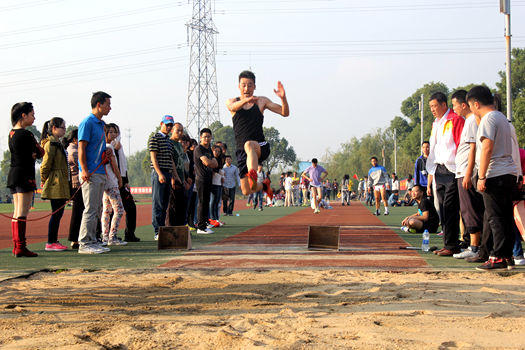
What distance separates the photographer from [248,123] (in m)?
7.61

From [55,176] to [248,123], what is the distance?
3499mm

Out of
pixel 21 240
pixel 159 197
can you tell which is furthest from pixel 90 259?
pixel 159 197

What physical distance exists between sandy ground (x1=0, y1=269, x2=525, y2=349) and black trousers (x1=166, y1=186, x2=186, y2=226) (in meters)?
4.90

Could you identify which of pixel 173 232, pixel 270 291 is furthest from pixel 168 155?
pixel 270 291

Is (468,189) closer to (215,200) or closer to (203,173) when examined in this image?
(203,173)

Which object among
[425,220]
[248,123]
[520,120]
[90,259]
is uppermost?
[520,120]

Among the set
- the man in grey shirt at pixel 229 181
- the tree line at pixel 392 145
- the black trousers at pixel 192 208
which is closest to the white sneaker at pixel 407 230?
the black trousers at pixel 192 208

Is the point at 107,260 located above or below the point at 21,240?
below

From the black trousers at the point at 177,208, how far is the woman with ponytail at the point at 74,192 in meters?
2.12

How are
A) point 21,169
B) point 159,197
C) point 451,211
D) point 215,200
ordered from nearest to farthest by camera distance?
point 451,211 < point 21,169 < point 159,197 < point 215,200

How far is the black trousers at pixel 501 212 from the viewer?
6297 millimetres

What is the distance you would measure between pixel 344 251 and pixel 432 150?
2.01 metres

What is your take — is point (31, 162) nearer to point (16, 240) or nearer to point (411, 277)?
point (16, 240)

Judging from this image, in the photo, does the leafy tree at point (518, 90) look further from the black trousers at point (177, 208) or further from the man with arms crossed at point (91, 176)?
the man with arms crossed at point (91, 176)
